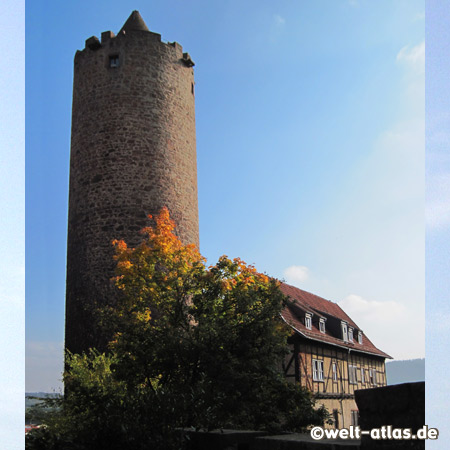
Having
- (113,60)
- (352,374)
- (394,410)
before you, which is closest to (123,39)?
(113,60)

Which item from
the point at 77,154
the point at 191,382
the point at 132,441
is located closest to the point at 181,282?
the point at 191,382

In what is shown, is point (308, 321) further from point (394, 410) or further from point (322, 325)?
point (394, 410)

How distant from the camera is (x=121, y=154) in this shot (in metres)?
16.3

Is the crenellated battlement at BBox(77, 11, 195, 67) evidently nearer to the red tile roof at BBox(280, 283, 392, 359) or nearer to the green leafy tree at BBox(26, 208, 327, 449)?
the red tile roof at BBox(280, 283, 392, 359)

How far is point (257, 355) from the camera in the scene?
779 centimetres

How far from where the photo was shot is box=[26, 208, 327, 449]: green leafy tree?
6504mm

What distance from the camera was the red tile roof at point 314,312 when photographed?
64.2 feet

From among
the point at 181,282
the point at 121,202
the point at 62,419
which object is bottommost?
the point at 62,419

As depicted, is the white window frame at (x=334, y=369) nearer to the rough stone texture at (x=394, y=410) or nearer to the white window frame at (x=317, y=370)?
the white window frame at (x=317, y=370)

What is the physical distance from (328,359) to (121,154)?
10.3 metres

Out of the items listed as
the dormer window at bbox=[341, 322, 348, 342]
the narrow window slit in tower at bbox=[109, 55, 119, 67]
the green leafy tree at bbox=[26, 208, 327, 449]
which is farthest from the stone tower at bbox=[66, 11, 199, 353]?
the dormer window at bbox=[341, 322, 348, 342]

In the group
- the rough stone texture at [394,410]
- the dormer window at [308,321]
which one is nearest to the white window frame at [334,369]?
the dormer window at [308,321]

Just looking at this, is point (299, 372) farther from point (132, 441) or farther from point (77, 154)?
point (132, 441)

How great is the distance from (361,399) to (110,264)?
39.7 feet
